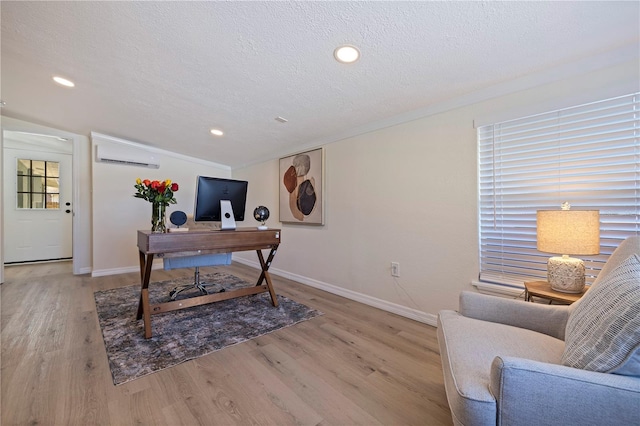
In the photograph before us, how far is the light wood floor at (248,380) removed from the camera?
1.24 metres

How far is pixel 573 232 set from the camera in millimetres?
1368

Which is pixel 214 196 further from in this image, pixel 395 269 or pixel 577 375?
pixel 577 375

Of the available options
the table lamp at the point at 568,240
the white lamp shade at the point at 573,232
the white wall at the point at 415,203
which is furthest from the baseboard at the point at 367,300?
the white lamp shade at the point at 573,232

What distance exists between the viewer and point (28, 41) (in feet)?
6.17

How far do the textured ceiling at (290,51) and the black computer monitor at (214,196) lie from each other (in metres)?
0.84

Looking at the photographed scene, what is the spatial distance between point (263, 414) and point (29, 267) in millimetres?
5855

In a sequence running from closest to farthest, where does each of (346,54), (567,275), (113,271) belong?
(567,275)
(346,54)
(113,271)

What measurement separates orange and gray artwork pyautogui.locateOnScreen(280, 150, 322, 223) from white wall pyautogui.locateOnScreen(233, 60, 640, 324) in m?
0.22

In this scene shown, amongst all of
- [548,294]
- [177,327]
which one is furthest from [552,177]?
[177,327]

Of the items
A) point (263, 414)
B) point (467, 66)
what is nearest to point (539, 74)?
point (467, 66)

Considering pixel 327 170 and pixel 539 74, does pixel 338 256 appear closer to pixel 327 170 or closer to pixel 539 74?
pixel 327 170

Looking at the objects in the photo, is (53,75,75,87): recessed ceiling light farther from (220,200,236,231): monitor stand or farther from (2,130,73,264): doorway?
(2,130,73,264): doorway

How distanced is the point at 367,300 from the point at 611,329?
7.01 feet

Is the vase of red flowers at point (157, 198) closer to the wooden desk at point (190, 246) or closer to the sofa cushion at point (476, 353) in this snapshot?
the wooden desk at point (190, 246)
